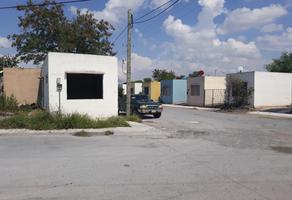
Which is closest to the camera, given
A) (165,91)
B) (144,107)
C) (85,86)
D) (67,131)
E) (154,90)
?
(67,131)

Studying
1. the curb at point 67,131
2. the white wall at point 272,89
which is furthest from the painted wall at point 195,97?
the curb at point 67,131

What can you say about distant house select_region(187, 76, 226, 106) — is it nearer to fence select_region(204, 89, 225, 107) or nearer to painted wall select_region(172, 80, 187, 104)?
fence select_region(204, 89, 225, 107)

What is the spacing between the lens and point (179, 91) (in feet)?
192

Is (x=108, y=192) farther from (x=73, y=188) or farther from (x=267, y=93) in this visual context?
(x=267, y=93)

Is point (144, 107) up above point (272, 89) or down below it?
below

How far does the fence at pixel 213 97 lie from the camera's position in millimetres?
49094

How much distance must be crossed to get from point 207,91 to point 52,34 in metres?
18.7

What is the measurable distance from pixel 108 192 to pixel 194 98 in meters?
44.2

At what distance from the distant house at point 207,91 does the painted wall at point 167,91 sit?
22.3ft

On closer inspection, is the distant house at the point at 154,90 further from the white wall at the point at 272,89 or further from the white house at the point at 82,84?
the white house at the point at 82,84

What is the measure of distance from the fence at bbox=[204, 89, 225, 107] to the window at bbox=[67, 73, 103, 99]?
25.6 metres

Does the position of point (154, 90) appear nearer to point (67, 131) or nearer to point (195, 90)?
point (195, 90)

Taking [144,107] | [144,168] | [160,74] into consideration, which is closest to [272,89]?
[144,107]

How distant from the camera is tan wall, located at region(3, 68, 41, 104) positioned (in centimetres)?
3219
